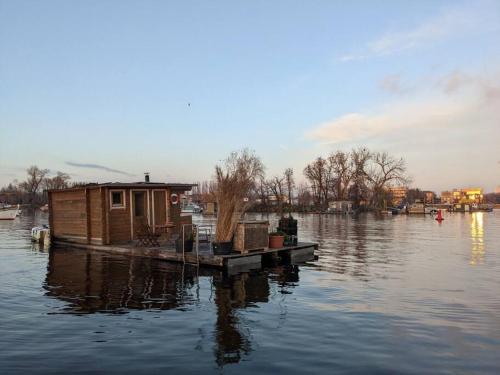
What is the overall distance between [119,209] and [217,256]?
731 centimetres

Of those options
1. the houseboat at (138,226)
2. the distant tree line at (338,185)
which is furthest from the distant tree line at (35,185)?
the houseboat at (138,226)

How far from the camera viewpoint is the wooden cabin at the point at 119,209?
66.9 feet

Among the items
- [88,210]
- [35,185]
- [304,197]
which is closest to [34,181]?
[35,185]

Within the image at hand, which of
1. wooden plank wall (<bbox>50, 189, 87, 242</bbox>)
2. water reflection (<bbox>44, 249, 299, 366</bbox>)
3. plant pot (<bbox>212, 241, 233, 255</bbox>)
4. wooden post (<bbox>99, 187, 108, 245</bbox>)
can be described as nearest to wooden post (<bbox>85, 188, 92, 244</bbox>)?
wooden plank wall (<bbox>50, 189, 87, 242</bbox>)

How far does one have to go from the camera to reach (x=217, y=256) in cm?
1536

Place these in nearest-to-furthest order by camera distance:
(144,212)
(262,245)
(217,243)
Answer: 1. (217,243)
2. (262,245)
3. (144,212)

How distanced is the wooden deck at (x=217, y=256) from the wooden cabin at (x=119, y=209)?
0.98 m

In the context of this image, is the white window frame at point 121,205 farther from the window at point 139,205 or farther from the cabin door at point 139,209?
the window at point 139,205

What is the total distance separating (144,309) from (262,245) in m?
7.74

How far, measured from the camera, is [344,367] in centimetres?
667

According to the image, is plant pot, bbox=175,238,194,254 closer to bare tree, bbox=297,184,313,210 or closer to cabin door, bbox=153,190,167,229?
cabin door, bbox=153,190,167,229

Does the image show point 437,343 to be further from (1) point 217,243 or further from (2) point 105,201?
(2) point 105,201

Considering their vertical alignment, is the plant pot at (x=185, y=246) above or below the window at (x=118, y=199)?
below

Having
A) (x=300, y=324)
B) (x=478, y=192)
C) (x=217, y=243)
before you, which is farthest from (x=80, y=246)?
(x=478, y=192)
